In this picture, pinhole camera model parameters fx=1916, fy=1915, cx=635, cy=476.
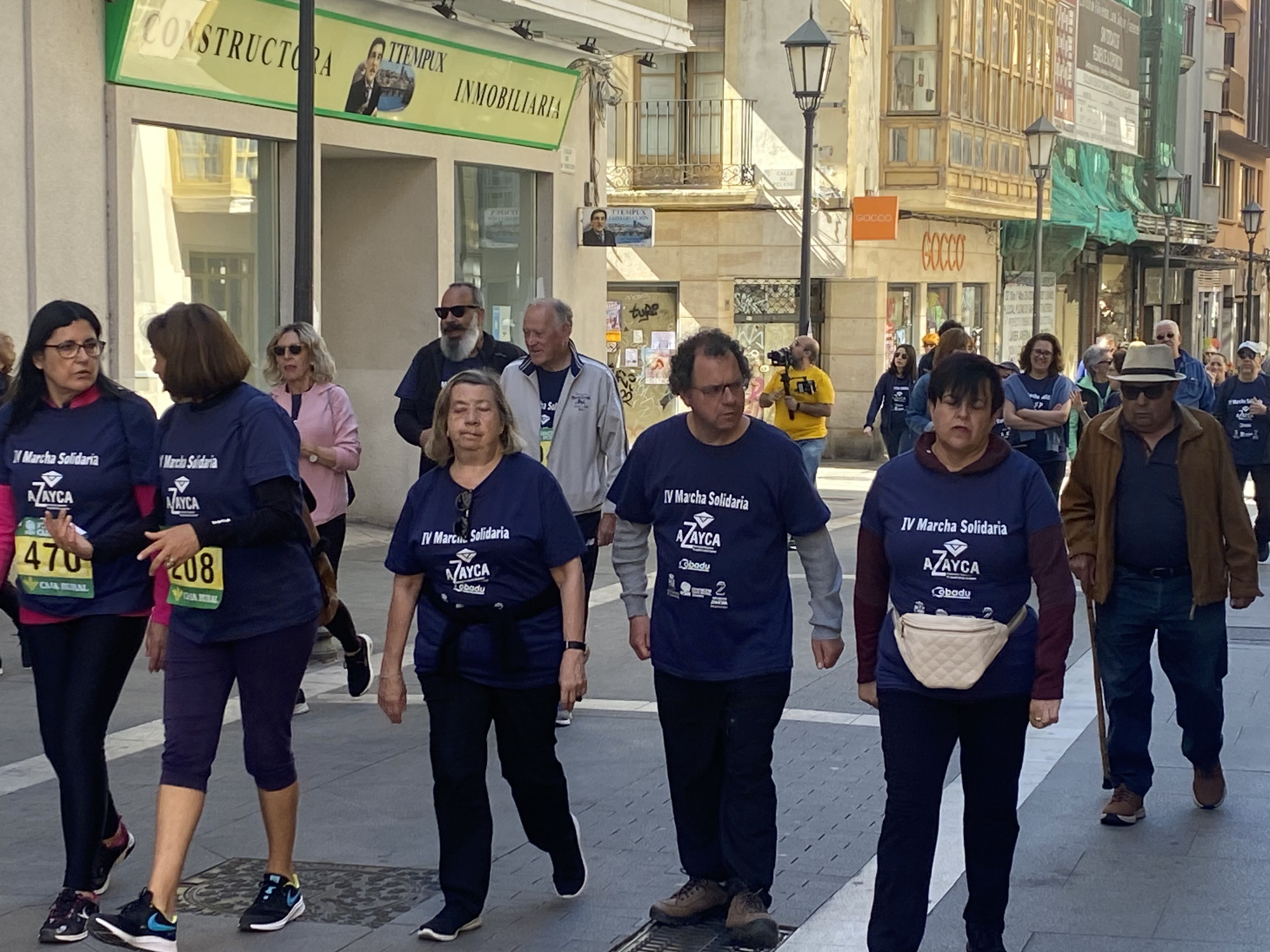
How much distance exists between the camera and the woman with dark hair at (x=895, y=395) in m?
18.9

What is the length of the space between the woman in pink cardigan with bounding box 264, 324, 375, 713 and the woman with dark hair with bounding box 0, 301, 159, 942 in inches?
116

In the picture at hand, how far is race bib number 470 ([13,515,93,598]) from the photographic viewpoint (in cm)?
557

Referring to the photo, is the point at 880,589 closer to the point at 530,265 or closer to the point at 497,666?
the point at 497,666

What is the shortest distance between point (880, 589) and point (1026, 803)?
2.34 meters

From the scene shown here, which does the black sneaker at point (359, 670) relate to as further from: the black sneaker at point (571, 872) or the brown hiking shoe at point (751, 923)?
the brown hiking shoe at point (751, 923)

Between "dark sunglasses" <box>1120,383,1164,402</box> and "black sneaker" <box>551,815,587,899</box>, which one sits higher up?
"dark sunglasses" <box>1120,383,1164,402</box>

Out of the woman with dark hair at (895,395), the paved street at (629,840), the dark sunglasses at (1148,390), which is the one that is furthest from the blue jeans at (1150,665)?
the woman with dark hair at (895,395)

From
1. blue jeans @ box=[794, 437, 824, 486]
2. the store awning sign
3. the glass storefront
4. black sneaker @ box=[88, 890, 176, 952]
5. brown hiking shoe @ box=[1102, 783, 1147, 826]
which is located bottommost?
brown hiking shoe @ box=[1102, 783, 1147, 826]

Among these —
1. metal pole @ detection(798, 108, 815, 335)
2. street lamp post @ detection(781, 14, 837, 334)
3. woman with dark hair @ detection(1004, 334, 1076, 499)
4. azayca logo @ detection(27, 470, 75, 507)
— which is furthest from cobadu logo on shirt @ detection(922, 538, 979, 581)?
street lamp post @ detection(781, 14, 837, 334)

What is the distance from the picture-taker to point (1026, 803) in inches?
287

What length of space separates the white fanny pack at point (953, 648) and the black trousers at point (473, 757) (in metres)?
1.17

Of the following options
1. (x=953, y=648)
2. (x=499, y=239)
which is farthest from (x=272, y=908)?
(x=499, y=239)

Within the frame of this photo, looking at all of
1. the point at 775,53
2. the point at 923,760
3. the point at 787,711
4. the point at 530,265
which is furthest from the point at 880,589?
the point at 775,53

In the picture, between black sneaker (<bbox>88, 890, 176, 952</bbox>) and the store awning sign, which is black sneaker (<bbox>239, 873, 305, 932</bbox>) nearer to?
black sneaker (<bbox>88, 890, 176, 952</bbox>)
